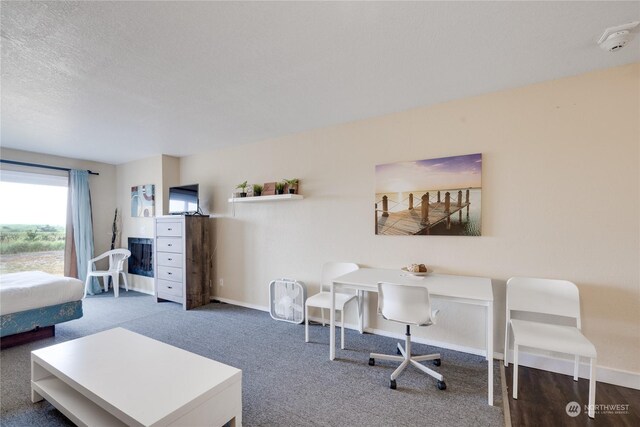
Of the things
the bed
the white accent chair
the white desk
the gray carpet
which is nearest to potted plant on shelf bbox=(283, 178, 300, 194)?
the white desk

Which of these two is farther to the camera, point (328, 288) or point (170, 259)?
point (170, 259)

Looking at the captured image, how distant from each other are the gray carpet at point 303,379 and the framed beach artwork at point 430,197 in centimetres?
122

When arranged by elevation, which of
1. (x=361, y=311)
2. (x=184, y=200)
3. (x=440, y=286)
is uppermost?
(x=184, y=200)

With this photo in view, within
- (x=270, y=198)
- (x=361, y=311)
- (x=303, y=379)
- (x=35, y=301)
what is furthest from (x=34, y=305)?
(x=361, y=311)

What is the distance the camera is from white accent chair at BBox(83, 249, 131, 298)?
488cm

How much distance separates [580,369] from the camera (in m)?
2.27

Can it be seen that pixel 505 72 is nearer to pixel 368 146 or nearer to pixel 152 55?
pixel 368 146

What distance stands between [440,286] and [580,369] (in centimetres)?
131

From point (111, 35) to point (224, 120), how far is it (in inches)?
60.4

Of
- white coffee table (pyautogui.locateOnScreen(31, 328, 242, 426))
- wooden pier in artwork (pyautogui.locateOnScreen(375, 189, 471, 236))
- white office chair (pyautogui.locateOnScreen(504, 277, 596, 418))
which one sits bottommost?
white coffee table (pyautogui.locateOnScreen(31, 328, 242, 426))

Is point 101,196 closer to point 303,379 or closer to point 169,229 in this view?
point 169,229

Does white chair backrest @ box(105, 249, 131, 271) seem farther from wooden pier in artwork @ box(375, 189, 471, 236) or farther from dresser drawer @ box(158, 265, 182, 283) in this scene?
wooden pier in artwork @ box(375, 189, 471, 236)

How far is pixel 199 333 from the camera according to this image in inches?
127

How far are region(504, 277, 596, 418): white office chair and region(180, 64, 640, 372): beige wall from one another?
5.8 inches
